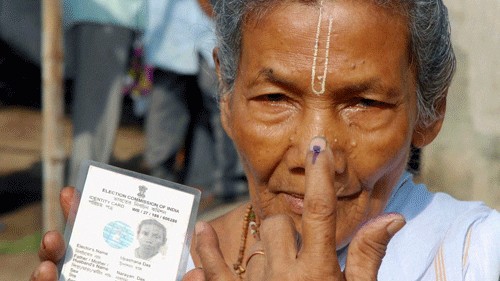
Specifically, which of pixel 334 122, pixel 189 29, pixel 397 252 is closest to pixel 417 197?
pixel 397 252

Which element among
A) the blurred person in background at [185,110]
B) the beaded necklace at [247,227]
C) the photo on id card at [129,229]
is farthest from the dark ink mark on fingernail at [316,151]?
the blurred person in background at [185,110]

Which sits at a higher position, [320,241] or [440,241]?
[440,241]

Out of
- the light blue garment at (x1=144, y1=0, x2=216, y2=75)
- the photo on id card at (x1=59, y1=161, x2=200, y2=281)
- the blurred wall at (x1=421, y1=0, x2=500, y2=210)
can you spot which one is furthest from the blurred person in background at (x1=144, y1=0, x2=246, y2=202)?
the photo on id card at (x1=59, y1=161, x2=200, y2=281)

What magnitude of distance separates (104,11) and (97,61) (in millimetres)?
345

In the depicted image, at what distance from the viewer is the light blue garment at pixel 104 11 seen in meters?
5.59

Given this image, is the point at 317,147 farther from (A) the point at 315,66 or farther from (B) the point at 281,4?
(B) the point at 281,4

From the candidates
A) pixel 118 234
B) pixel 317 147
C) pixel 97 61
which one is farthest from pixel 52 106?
pixel 317 147

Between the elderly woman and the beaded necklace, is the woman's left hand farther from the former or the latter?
the beaded necklace

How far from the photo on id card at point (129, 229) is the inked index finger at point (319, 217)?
1.05 feet

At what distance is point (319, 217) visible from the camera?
1.71 metres

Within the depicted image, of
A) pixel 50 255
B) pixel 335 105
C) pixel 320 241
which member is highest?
pixel 335 105

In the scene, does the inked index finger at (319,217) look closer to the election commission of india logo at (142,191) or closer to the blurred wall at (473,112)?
the election commission of india logo at (142,191)

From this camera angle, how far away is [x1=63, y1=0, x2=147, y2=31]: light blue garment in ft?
18.3

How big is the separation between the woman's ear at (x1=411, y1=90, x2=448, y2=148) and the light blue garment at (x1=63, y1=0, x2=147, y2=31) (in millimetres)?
3519
